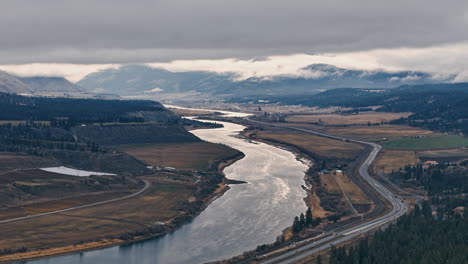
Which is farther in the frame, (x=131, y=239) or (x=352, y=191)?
(x=352, y=191)

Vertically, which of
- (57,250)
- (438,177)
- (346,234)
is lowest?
(57,250)

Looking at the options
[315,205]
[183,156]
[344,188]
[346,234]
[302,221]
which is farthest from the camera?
[183,156]

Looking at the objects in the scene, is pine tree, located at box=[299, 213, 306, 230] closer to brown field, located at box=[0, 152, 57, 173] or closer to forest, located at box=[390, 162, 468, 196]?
forest, located at box=[390, 162, 468, 196]

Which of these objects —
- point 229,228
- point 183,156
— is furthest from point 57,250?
point 183,156

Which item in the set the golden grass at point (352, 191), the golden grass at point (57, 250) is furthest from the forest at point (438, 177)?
the golden grass at point (57, 250)

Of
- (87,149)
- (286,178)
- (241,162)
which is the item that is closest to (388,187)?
(286,178)

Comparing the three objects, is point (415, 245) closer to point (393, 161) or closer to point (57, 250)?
point (57, 250)
